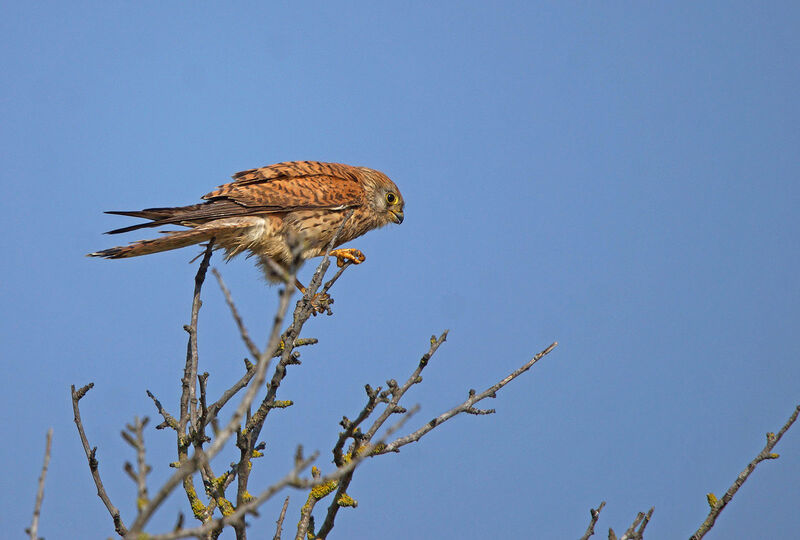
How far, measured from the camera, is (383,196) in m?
6.07

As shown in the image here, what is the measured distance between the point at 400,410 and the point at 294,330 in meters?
0.48

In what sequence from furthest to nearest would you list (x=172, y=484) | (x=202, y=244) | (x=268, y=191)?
(x=268, y=191)
(x=202, y=244)
(x=172, y=484)

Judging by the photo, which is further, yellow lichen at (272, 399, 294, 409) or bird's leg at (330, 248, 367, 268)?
bird's leg at (330, 248, 367, 268)

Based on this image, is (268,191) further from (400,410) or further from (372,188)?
(400,410)

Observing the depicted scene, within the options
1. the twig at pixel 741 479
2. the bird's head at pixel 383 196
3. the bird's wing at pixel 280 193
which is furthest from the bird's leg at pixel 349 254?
the twig at pixel 741 479

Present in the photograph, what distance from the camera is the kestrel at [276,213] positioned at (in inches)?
184

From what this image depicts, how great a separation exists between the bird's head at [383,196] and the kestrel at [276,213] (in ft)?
0.21

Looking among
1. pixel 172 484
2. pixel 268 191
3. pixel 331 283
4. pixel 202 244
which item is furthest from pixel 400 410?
pixel 268 191

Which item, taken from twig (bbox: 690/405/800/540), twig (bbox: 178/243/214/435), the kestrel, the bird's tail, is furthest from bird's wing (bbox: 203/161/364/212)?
twig (bbox: 690/405/800/540)

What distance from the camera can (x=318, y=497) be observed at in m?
2.68

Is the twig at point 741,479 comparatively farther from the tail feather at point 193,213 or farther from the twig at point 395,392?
the tail feather at point 193,213

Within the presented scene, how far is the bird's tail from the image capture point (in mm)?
4199

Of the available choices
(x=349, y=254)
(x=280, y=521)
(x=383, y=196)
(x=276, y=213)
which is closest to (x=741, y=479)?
(x=280, y=521)

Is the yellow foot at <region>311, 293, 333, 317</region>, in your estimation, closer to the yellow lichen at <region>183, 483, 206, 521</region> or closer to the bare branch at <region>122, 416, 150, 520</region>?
the yellow lichen at <region>183, 483, 206, 521</region>
